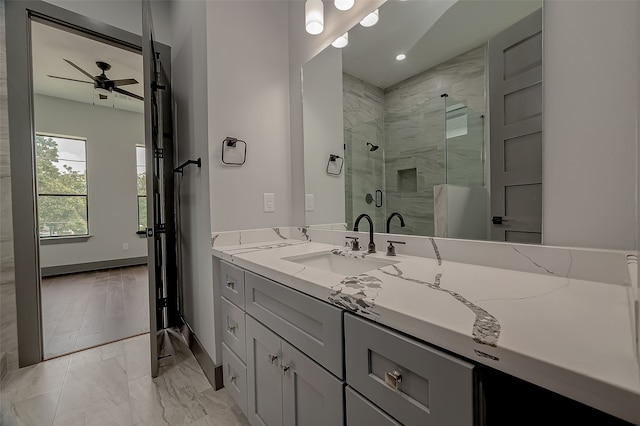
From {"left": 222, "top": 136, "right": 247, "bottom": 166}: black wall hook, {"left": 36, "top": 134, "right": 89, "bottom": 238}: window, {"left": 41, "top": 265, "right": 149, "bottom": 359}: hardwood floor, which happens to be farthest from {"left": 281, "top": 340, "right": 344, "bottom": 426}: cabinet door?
{"left": 36, "top": 134, "right": 89, "bottom": 238}: window

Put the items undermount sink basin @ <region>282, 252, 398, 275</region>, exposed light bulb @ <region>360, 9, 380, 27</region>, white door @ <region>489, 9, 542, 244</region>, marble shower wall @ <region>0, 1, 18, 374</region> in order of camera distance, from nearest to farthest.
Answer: white door @ <region>489, 9, 542, 244</region> → undermount sink basin @ <region>282, 252, 398, 275</region> → exposed light bulb @ <region>360, 9, 380, 27</region> → marble shower wall @ <region>0, 1, 18, 374</region>

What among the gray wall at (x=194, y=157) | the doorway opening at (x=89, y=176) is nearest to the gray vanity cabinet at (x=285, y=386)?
the gray wall at (x=194, y=157)

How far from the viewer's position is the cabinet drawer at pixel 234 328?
126cm

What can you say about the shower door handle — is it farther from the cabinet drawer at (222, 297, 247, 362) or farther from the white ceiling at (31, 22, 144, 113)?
the white ceiling at (31, 22, 144, 113)

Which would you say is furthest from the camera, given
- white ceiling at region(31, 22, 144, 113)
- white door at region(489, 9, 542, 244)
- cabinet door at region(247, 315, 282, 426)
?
white ceiling at region(31, 22, 144, 113)

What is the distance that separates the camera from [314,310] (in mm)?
799

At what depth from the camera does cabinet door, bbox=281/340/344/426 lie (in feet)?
2.43

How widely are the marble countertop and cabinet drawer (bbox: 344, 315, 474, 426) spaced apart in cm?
3

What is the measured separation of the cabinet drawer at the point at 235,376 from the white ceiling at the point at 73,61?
3.28 m

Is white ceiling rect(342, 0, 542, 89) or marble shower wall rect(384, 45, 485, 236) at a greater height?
white ceiling rect(342, 0, 542, 89)

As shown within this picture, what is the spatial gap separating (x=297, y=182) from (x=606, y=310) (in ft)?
5.21

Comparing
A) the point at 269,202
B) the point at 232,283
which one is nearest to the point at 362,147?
the point at 269,202

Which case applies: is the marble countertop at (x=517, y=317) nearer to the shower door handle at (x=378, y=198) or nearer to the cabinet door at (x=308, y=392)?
the cabinet door at (x=308, y=392)

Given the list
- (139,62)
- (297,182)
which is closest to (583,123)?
(297,182)
